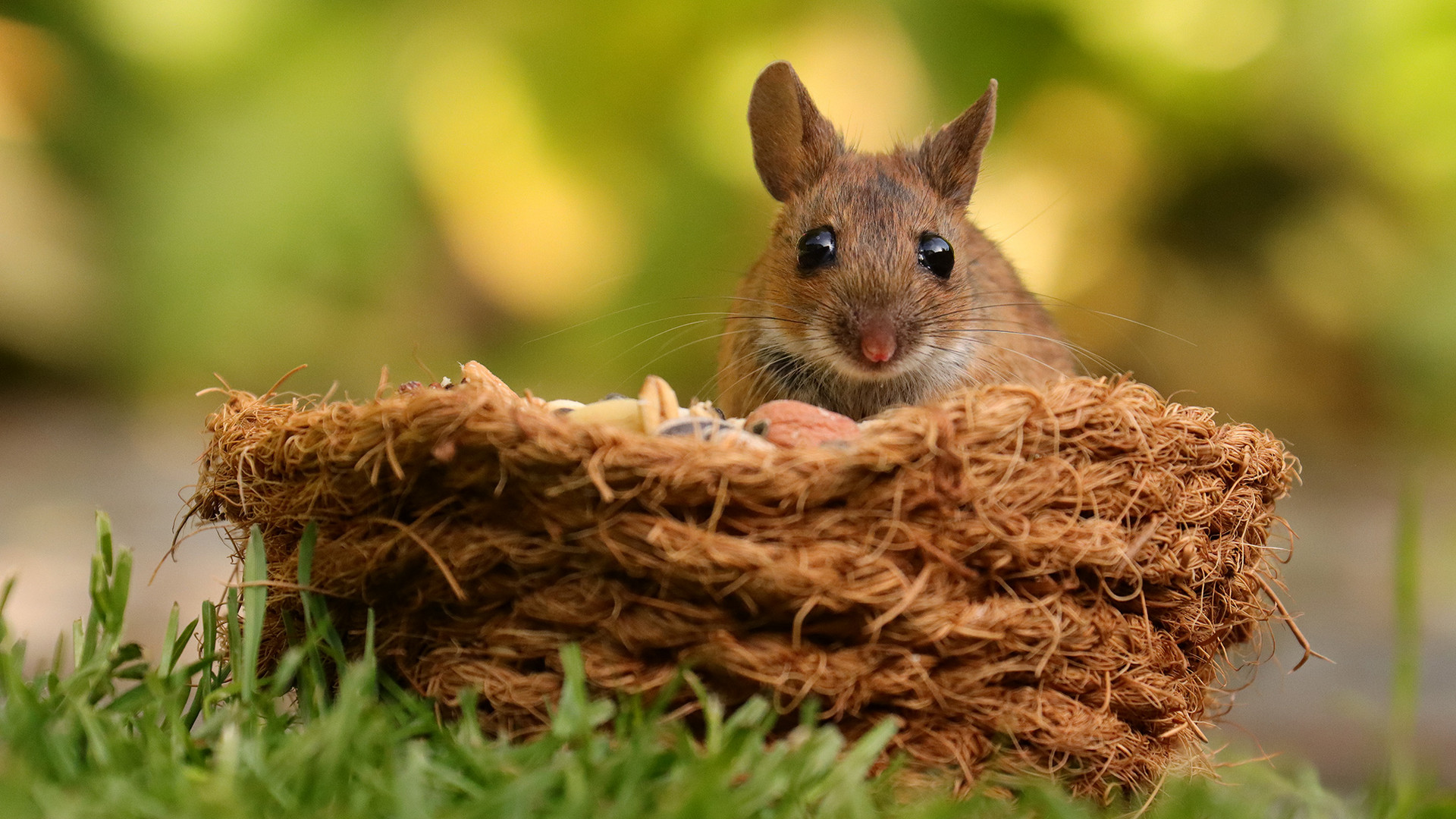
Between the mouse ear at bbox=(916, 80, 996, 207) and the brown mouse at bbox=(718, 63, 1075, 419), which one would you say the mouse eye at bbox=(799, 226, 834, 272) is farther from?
the mouse ear at bbox=(916, 80, 996, 207)

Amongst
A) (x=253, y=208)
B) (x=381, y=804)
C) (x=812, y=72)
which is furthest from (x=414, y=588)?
(x=253, y=208)

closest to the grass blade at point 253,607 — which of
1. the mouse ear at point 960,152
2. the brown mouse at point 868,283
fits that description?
the brown mouse at point 868,283

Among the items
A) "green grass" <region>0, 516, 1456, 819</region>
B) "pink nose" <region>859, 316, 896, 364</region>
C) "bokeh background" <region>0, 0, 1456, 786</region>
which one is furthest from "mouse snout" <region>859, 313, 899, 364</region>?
"bokeh background" <region>0, 0, 1456, 786</region>

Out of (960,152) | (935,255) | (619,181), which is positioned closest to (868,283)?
(935,255)

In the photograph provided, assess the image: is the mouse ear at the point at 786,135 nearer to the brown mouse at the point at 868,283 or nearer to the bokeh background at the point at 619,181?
the brown mouse at the point at 868,283

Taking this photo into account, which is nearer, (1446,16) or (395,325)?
(1446,16)

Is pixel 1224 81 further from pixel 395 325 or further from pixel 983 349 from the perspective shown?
pixel 395 325
